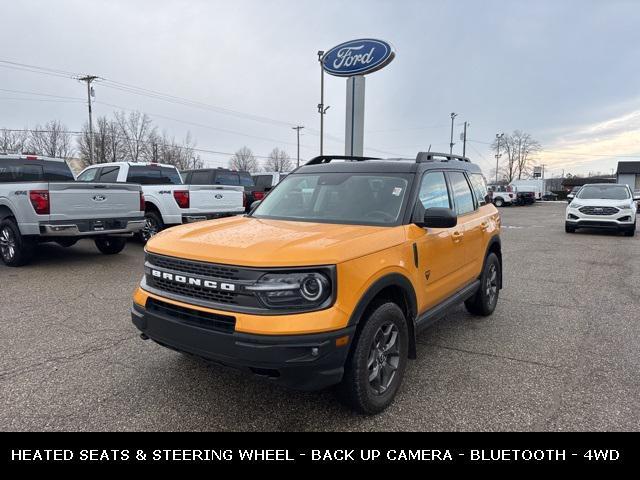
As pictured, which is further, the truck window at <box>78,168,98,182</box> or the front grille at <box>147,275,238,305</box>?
the truck window at <box>78,168,98,182</box>

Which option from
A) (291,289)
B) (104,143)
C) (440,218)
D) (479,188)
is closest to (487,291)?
(479,188)

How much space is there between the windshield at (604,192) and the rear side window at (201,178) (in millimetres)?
12300

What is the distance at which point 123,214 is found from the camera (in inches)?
325

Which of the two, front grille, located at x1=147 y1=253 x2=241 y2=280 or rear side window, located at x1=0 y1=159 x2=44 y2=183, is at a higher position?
rear side window, located at x1=0 y1=159 x2=44 y2=183

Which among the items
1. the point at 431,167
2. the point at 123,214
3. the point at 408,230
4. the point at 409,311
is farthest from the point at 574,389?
the point at 123,214

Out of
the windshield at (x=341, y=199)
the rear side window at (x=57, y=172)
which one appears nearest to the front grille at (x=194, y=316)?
the windshield at (x=341, y=199)

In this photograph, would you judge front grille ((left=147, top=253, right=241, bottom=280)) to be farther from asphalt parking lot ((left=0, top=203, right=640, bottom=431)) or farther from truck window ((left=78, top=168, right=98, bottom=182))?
truck window ((left=78, top=168, right=98, bottom=182))

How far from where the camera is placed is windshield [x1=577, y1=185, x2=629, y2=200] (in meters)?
14.2

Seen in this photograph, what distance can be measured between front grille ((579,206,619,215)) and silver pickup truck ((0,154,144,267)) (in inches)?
522

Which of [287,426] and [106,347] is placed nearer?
[287,426]

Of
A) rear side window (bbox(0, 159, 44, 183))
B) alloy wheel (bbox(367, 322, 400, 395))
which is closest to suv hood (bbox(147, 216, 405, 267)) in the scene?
alloy wheel (bbox(367, 322, 400, 395))

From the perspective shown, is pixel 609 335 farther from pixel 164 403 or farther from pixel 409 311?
pixel 164 403

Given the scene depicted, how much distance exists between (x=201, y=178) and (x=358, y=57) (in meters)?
5.81

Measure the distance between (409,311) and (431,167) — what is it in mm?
1475
